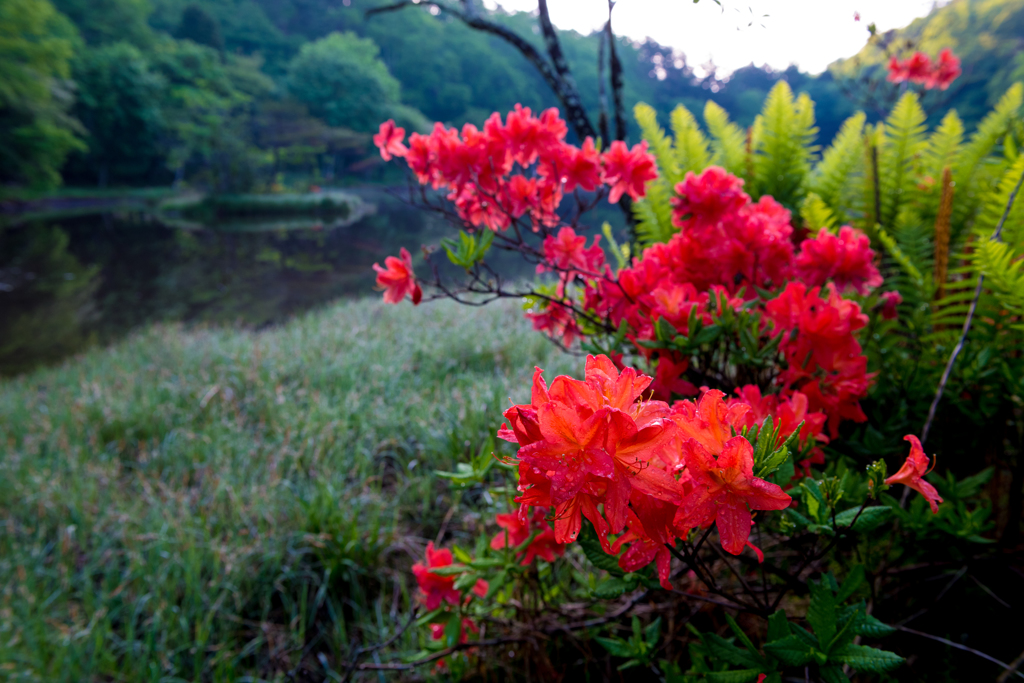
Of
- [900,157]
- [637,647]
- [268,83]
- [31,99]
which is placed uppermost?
[268,83]

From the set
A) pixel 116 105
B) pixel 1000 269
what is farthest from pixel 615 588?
pixel 116 105

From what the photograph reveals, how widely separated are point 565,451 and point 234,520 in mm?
1900

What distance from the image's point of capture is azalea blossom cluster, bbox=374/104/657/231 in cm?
120

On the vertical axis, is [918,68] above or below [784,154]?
above

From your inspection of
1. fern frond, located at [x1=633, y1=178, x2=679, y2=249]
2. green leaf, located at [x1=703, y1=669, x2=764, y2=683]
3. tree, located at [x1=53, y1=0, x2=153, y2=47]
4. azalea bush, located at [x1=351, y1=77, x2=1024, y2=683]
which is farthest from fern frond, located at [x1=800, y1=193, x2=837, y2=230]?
tree, located at [x1=53, y1=0, x2=153, y2=47]

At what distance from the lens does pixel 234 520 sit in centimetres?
187

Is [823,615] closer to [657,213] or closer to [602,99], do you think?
[657,213]

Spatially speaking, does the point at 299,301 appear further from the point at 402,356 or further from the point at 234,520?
the point at 234,520

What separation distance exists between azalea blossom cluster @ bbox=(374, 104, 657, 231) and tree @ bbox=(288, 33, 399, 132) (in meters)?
29.9

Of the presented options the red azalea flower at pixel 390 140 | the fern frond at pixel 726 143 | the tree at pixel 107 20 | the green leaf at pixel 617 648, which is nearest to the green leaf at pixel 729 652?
the green leaf at pixel 617 648

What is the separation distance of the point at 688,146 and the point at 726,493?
1.74 meters

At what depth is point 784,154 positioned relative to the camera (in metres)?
1.80

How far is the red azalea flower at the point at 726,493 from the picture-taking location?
40 cm

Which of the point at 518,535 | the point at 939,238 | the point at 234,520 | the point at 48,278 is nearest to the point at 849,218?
the point at 939,238
